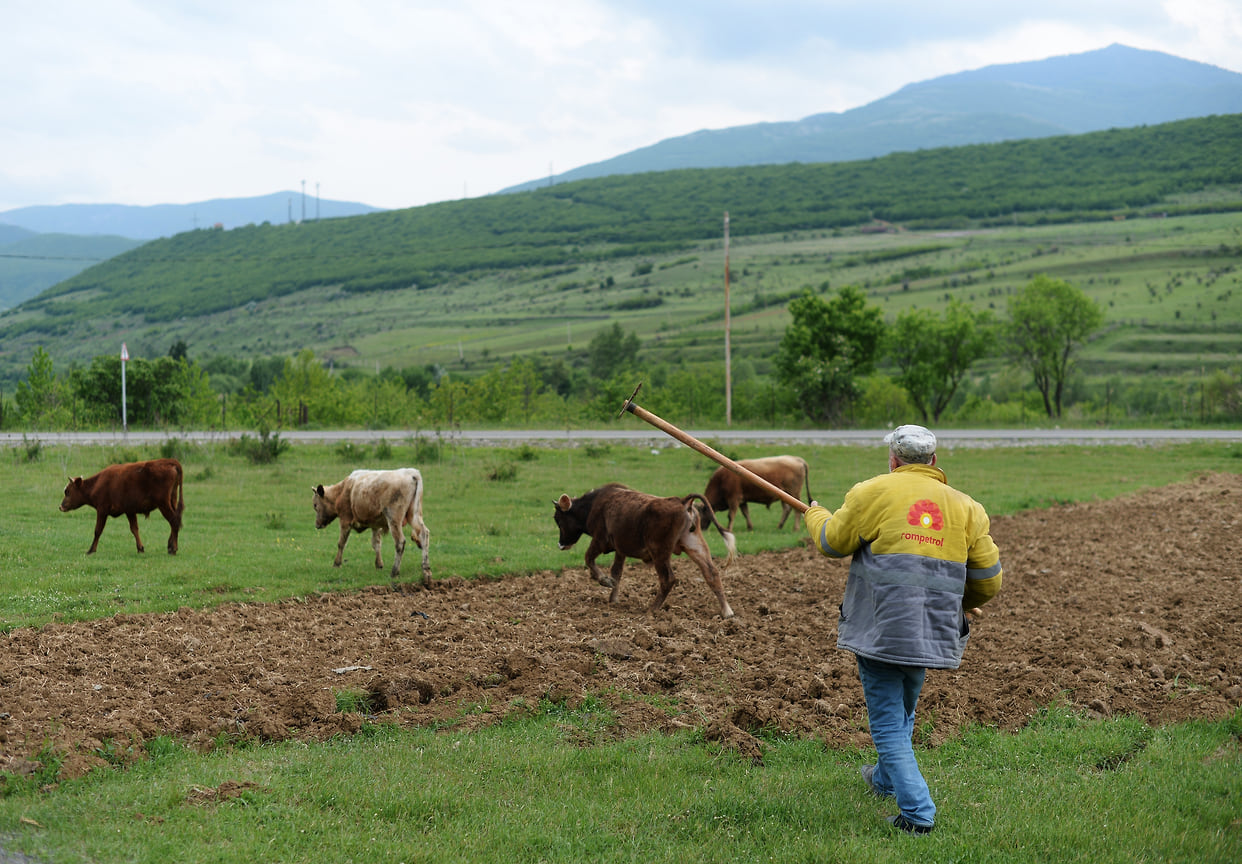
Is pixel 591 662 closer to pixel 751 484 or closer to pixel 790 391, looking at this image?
pixel 751 484

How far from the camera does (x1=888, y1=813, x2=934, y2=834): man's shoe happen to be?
562cm

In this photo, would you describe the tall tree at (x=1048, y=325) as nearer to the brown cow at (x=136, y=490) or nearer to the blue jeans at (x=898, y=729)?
the brown cow at (x=136, y=490)

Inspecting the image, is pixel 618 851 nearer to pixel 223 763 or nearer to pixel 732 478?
pixel 223 763

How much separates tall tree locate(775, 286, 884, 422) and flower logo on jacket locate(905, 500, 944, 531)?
41224 millimetres

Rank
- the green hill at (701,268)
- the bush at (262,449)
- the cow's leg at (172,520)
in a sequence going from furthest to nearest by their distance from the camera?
the green hill at (701,268)
the bush at (262,449)
the cow's leg at (172,520)

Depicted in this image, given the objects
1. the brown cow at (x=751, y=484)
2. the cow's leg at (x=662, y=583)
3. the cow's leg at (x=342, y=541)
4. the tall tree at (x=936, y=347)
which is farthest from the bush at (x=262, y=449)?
the tall tree at (x=936, y=347)

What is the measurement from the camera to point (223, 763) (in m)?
6.57

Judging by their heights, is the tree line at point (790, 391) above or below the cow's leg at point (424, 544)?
above

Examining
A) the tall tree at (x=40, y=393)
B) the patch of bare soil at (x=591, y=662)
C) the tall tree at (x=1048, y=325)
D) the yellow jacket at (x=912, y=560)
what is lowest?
the patch of bare soil at (x=591, y=662)

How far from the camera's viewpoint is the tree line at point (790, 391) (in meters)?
41.3

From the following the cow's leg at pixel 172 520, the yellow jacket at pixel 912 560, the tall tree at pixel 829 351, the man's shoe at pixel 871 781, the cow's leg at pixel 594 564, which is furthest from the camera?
the tall tree at pixel 829 351

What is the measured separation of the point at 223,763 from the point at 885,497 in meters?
4.98

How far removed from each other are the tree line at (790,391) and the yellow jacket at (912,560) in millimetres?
33600

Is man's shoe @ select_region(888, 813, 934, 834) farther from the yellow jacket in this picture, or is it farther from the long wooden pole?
the long wooden pole
